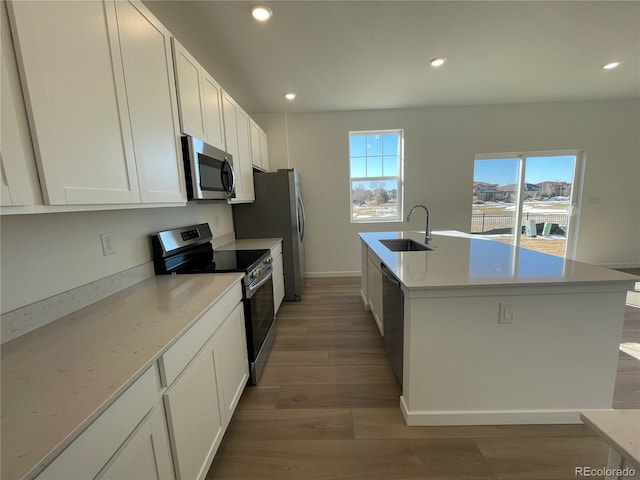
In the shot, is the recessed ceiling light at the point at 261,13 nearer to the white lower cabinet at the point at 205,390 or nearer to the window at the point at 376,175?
the white lower cabinet at the point at 205,390

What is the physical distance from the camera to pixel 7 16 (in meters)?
0.71

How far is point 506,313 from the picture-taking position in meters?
1.39

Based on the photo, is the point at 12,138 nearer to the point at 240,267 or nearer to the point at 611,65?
the point at 240,267

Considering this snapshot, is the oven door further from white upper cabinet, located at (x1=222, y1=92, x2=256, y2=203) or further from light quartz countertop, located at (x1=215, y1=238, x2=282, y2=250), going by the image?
white upper cabinet, located at (x1=222, y1=92, x2=256, y2=203)

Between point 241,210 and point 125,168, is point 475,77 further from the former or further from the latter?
point 125,168

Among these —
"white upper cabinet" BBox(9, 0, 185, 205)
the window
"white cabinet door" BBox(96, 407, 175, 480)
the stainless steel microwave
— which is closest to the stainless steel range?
the stainless steel microwave

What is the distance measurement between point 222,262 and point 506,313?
6.34 ft

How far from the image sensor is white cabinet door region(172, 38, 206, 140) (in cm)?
159

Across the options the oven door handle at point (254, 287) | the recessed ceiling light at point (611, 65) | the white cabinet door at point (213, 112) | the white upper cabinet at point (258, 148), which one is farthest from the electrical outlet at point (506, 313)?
the recessed ceiling light at point (611, 65)

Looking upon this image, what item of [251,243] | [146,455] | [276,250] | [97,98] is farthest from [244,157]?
[146,455]

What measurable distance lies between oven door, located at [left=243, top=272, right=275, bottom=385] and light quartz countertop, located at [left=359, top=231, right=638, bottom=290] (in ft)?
3.26

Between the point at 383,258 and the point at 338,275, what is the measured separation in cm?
263

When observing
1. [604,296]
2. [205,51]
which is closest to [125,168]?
[205,51]

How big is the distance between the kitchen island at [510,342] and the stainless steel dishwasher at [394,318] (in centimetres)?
10
